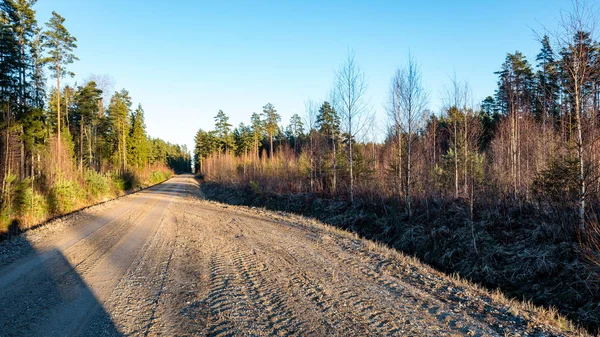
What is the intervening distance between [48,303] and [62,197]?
1570cm

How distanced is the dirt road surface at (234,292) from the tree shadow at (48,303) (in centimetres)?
2

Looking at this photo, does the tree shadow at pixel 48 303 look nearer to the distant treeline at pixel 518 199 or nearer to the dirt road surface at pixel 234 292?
the dirt road surface at pixel 234 292

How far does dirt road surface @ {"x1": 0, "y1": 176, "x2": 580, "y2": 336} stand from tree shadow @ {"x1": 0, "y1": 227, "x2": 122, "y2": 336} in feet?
0.06

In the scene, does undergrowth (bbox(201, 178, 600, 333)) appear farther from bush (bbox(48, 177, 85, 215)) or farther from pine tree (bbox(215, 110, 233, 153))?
pine tree (bbox(215, 110, 233, 153))

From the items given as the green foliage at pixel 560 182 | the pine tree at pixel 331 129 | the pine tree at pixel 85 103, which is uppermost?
the pine tree at pixel 85 103

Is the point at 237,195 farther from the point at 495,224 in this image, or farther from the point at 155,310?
the point at 155,310

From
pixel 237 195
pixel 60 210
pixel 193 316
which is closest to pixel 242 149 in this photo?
pixel 237 195

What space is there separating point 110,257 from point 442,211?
11721 mm

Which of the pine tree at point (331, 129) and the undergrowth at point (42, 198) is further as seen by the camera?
the pine tree at point (331, 129)

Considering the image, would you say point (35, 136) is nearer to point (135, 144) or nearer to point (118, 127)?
point (118, 127)

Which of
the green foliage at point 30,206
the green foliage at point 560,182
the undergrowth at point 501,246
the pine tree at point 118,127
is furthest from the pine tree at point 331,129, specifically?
the pine tree at point 118,127

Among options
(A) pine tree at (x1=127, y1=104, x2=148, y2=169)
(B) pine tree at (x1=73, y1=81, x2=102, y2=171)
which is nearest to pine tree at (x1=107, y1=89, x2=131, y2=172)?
(A) pine tree at (x1=127, y1=104, x2=148, y2=169)

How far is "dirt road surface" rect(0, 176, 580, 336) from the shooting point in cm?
398

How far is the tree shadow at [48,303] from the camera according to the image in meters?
3.98
